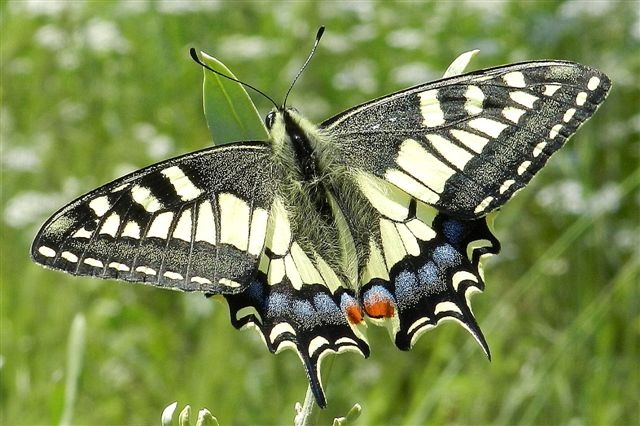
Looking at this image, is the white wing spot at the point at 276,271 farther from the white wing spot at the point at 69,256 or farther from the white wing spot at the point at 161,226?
the white wing spot at the point at 69,256

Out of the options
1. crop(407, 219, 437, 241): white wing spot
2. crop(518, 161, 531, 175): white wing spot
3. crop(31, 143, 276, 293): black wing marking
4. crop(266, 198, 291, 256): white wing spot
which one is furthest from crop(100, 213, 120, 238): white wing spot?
crop(518, 161, 531, 175): white wing spot

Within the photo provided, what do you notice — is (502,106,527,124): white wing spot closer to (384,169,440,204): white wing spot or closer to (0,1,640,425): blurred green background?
(384,169,440,204): white wing spot

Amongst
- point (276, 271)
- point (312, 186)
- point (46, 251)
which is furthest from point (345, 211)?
point (46, 251)

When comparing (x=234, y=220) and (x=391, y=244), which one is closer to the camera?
(x=234, y=220)

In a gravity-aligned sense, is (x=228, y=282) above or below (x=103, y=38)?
below

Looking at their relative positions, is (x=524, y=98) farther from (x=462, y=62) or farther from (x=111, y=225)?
(x=111, y=225)

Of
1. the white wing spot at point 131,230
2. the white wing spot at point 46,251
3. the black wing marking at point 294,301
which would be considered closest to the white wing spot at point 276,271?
the black wing marking at point 294,301

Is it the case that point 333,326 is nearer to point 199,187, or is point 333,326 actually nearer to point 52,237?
point 199,187
